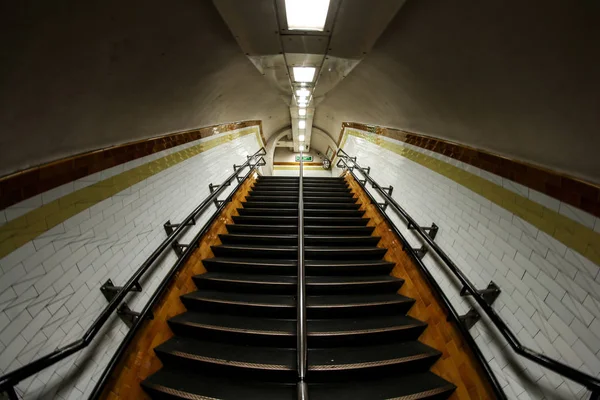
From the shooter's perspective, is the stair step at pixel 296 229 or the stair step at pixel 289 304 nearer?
the stair step at pixel 289 304

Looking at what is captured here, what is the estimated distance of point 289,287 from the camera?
2.28 meters

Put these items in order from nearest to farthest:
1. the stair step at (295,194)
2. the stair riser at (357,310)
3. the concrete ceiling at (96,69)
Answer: the concrete ceiling at (96,69) < the stair riser at (357,310) < the stair step at (295,194)

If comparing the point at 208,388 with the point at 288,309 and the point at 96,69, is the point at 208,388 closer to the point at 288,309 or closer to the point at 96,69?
the point at 288,309

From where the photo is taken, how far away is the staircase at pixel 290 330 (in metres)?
1.68

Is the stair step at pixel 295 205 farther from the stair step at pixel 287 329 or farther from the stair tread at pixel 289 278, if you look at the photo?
the stair step at pixel 287 329

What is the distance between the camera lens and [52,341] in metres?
1.24

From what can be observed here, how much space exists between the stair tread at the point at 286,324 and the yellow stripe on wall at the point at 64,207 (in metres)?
1.20

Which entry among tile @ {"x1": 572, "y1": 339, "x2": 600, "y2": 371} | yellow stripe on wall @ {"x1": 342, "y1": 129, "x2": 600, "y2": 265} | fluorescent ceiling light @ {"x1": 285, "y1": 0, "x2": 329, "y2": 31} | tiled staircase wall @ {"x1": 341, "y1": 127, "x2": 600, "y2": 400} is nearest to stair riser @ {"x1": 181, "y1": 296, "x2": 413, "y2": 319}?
tiled staircase wall @ {"x1": 341, "y1": 127, "x2": 600, "y2": 400}

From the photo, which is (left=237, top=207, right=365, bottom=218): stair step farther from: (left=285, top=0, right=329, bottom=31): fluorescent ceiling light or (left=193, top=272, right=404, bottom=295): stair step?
(left=285, top=0, right=329, bottom=31): fluorescent ceiling light

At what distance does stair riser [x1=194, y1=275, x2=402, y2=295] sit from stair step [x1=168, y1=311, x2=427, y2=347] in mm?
276

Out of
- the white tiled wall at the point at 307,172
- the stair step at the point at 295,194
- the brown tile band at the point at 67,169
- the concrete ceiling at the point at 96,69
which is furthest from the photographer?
the white tiled wall at the point at 307,172

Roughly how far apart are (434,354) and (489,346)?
1.30 feet

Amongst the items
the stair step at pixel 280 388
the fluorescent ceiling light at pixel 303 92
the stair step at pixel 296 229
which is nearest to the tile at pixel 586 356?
the stair step at pixel 280 388

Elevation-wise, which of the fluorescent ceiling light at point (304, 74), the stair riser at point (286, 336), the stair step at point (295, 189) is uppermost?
the fluorescent ceiling light at point (304, 74)
